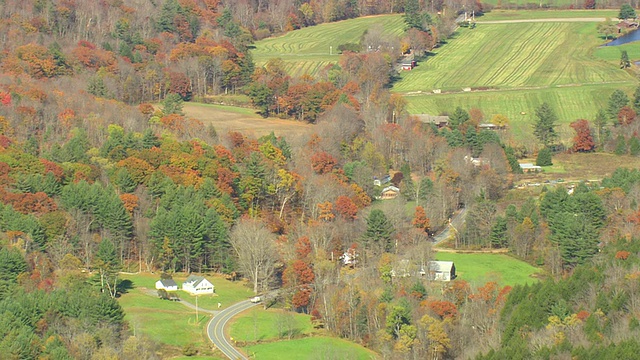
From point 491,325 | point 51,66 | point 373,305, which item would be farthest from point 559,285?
point 51,66

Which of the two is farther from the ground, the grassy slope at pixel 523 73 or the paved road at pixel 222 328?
the grassy slope at pixel 523 73

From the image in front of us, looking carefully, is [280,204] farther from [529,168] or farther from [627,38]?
[627,38]

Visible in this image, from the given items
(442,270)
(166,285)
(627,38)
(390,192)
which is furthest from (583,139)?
(166,285)

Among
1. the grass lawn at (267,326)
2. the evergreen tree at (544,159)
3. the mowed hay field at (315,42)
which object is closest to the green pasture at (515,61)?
the mowed hay field at (315,42)

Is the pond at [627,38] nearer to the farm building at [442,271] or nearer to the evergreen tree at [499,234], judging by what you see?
the evergreen tree at [499,234]

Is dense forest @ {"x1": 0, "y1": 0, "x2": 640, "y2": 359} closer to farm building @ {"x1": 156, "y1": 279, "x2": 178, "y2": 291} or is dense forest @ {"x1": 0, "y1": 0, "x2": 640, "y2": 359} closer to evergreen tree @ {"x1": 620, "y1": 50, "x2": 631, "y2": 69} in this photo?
farm building @ {"x1": 156, "y1": 279, "x2": 178, "y2": 291}

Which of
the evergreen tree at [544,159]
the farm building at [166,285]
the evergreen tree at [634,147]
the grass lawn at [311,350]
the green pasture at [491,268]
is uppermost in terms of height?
the evergreen tree at [634,147]

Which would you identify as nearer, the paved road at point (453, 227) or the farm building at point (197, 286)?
the farm building at point (197, 286)
